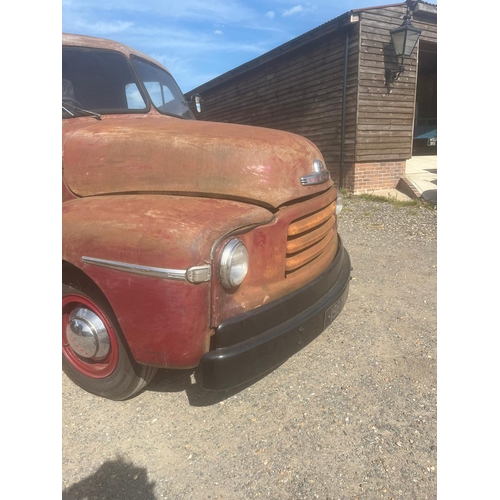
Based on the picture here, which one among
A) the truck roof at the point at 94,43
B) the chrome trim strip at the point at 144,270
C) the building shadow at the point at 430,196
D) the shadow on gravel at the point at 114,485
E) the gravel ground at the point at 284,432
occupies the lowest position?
the shadow on gravel at the point at 114,485

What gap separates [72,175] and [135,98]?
3.87ft

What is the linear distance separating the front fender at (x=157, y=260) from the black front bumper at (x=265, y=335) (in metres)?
0.10

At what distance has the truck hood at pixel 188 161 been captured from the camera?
2.19 metres

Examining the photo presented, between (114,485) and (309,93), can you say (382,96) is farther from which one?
(114,485)

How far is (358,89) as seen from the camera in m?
8.50

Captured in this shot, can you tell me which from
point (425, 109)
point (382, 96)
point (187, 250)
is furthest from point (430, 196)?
point (425, 109)

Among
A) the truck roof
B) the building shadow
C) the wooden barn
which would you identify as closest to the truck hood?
the truck roof

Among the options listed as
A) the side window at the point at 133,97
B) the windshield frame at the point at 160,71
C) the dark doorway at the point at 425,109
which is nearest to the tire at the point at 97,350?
the side window at the point at 133,97

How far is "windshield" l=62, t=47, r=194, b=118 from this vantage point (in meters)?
2.89

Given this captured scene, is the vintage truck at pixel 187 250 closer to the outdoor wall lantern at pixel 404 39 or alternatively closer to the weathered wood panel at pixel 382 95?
the weathered wood panel at pixel 382 95

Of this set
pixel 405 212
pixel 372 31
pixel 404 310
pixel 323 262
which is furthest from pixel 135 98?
pixel 372 31

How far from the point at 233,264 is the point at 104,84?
2247 mm

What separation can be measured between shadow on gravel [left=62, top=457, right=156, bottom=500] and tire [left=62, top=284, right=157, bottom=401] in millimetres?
446

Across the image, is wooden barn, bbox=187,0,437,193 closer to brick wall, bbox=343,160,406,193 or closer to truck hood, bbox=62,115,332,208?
brick wall, bbox=343,160,406,193
